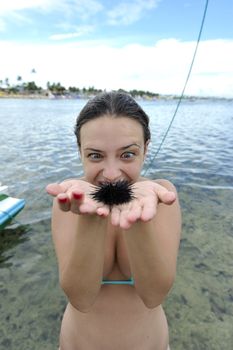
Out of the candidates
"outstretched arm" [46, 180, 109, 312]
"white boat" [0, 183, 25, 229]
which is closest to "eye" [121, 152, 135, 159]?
"outstretched arm" [46, 180, 109, 312]

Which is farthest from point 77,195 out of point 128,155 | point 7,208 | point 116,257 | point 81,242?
point 7,208

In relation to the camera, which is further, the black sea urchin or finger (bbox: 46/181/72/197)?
the black sea urchin

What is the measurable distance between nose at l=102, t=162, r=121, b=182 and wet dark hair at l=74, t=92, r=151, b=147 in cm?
38

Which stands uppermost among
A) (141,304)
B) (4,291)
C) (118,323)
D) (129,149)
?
(129,149)

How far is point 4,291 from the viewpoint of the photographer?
16.3 feet

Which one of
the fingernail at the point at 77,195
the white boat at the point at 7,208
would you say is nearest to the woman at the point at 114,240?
the fingernail at the point at 77,195

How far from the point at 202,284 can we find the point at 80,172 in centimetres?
785

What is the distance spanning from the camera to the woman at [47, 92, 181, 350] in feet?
4.90

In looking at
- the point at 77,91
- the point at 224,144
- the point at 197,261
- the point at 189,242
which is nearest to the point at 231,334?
the point at 197,261

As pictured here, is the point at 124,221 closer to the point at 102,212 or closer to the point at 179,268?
the point at 102,212

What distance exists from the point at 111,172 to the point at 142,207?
680 millimetres

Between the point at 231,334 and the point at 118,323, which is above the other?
the point at 118,323

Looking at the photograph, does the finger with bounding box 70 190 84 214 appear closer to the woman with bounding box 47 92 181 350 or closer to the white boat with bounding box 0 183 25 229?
the woman with bounding box 47 92 181 350

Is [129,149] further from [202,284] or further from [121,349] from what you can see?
[202,284]
